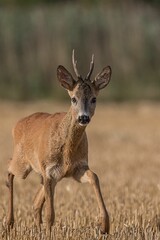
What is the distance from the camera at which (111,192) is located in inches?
473

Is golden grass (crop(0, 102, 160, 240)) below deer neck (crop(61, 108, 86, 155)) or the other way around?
below

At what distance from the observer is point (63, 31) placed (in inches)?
1371

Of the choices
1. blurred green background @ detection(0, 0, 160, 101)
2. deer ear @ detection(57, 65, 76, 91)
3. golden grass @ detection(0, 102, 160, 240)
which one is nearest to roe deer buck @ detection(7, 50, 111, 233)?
deer ear @ detection(57, 65, 76, 91)

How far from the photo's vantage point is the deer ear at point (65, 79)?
8.91 meters

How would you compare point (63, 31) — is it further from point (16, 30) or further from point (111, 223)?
point (111, 223)

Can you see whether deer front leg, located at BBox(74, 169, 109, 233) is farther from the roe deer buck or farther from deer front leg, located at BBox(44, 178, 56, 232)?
deer front leg, located at BBox(44, 178, 56, 232)

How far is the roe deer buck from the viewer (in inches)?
340

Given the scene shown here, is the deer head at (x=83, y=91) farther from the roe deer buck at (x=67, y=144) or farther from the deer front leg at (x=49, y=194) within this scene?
the deer front leg at (x=49, y=194)

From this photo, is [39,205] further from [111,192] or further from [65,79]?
[111,192]

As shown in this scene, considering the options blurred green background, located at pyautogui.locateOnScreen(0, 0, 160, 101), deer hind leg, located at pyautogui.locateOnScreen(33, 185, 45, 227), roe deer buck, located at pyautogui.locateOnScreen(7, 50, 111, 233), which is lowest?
blurred green background, located at pyautogui.locateOnScreen(0, 0, 160, 101)

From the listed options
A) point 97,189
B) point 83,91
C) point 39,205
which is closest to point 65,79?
point 83,91

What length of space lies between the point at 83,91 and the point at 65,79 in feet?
1.10

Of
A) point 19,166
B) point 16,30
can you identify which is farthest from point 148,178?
point 16,30

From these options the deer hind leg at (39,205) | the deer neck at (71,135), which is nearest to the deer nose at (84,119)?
the deer neck at (71,135)
